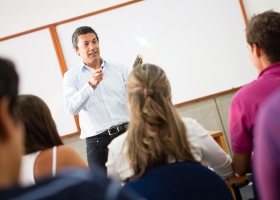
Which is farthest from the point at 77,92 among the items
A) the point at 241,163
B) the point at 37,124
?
the point at 241,163

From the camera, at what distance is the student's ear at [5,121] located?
61 cm

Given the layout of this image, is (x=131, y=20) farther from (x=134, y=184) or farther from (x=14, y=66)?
(x=14, y=66)

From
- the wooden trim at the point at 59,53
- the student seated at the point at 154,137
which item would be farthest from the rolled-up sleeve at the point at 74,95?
the student seated at the point at 154,137

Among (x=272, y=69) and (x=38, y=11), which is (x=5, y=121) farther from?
(x=38, y=11)

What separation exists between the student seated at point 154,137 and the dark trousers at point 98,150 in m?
1.38

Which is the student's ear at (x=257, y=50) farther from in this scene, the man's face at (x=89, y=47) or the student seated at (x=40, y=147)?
the man's face at (x=89, y=47)

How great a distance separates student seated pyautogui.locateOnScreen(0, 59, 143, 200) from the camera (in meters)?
0.58

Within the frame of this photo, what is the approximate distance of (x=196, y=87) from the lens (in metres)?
4.27

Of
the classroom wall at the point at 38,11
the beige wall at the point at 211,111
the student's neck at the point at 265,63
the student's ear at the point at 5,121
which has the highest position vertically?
the classroom wall at the point at 38,11

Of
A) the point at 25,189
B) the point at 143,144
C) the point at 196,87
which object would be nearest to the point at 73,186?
the point at 25,189

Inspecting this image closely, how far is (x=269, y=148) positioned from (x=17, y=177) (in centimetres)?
44

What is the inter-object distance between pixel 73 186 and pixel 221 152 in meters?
1.37

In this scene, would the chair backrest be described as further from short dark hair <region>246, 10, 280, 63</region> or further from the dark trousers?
the dark trousers

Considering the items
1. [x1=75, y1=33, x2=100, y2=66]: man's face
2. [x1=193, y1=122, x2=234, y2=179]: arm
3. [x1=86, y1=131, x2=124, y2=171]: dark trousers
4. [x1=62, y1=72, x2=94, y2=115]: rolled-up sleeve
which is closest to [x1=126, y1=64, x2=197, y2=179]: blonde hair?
[x1=193, y1=122, x2=234, y2=179]: arm
